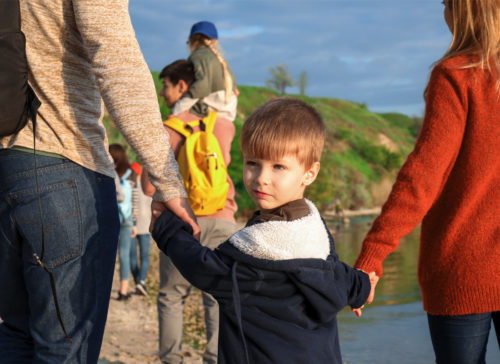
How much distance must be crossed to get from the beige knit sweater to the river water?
3.68 m

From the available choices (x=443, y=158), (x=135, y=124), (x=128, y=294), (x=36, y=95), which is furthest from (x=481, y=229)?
(x=128, y=294)

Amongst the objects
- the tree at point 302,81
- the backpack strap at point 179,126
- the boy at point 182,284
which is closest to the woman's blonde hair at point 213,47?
the boy at point 182,284

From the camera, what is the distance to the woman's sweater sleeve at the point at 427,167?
7.85ft

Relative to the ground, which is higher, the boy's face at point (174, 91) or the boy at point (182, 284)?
the boy's face at point (174, 91)

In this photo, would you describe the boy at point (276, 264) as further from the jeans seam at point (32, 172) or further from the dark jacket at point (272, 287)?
the jeans seam at point (32, 172)

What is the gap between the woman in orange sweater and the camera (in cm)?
234

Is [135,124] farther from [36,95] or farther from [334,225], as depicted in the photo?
[334,225]

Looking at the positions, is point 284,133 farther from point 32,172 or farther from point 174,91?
point 174,91

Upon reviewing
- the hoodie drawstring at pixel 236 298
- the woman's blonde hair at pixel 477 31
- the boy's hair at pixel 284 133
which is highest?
the woman's blonde hair at pixel 477 31

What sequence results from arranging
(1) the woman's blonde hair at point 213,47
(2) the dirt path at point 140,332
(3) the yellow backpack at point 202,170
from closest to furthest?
(3) the yellow backpack at point 202,170, (1) the woman's blonde hair at point 213,47, (2) the dirt path at point 140,332

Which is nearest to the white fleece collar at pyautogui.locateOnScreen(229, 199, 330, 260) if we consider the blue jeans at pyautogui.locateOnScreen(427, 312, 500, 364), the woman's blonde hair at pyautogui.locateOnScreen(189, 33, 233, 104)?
the blue jeans at pyautogui.locateOnScreen(427, 312, 500, 364)

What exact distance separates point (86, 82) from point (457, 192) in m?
1.47

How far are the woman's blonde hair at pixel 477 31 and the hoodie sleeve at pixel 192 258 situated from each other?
47.9 inches

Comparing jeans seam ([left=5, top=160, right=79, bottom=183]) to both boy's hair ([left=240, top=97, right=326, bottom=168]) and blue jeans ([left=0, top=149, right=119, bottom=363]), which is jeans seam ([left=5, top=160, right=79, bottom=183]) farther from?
boy's hair ([left=240, top=97, right=326, bottom=168])
